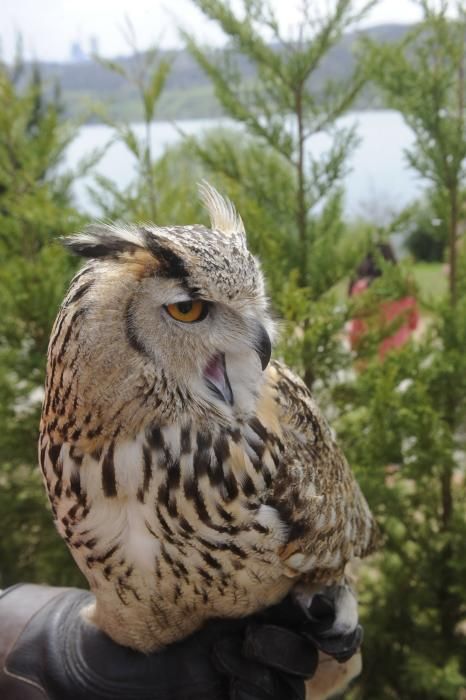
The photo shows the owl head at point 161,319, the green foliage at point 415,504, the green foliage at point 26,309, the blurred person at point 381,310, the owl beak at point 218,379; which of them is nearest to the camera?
the owl head at point 161,319

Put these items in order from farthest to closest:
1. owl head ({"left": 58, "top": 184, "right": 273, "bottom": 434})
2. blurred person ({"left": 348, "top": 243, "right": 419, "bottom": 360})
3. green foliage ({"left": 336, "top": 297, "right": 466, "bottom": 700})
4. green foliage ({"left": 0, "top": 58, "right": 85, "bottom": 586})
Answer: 1. green foliage ({"left": 0, "top": 58, "right": 85, "bottom": 586})
2. blurred person ({"left": 348, "top": 243, "right": 419, "bottom": 360})
3. green foliage ({"left": 336, "top": 297, "right": 466, "bottom": 700})
4. owl head ({"left": 58, "top": 184, "right": 273, "bottom": 434})

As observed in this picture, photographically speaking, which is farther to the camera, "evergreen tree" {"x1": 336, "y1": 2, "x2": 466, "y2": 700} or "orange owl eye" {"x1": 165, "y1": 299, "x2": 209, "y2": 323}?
"evergreen tree" {"x1": 336, "y1": 2, "x2": 466, "y2": 700}

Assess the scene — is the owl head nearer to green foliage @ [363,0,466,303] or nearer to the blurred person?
the blurred person

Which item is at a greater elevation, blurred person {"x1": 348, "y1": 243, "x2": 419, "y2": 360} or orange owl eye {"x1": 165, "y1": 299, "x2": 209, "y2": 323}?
orange owl eye {"x1": 165, "y1": 299, "x2": 209, "y2": 323}

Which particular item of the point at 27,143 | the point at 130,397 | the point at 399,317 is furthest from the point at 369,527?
the point at 27,143

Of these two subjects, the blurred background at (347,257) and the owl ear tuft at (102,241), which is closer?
the owl ear tuft at (102,241)

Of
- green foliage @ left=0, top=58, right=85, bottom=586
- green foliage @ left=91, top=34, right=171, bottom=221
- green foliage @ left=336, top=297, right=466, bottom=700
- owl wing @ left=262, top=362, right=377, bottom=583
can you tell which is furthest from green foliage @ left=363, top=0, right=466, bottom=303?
owl wing @ left=262, top=362, right=377, bottom=583

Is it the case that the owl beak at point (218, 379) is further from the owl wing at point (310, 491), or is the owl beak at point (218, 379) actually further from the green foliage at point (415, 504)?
the green foliage at point (415, 504)

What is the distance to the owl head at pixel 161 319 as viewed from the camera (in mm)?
1150

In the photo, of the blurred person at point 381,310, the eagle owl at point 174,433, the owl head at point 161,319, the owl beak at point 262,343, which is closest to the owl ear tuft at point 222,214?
the eagle owl at point 174,433

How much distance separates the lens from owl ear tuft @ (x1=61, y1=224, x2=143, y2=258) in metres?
1.20

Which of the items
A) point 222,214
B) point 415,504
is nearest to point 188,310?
point 222,214

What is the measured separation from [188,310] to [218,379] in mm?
167

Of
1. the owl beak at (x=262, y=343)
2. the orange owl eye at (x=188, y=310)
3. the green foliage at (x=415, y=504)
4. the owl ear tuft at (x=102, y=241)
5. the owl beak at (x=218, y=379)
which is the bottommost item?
the green foliage at (x=415, y=504)
